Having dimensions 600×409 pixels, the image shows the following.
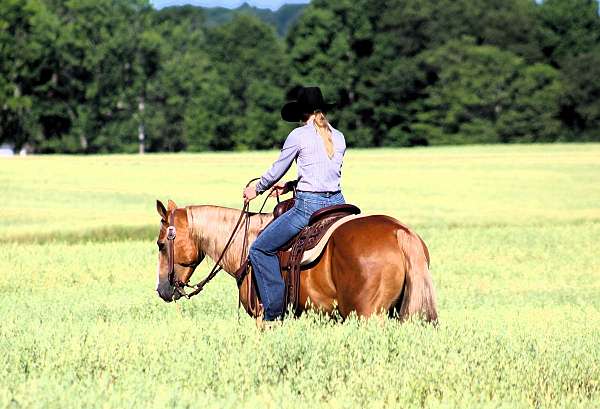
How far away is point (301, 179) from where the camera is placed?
946cm

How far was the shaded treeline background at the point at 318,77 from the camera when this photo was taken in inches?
3583

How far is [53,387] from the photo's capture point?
6.84 meters

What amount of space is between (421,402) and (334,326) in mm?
1360

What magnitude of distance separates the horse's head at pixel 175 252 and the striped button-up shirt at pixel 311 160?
1090 mm

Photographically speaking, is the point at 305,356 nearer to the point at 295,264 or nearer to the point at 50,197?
the point at 295,264

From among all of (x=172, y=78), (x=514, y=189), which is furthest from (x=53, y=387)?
(x=172, y=78)

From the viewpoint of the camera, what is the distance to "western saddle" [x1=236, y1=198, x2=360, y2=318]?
9109 mm

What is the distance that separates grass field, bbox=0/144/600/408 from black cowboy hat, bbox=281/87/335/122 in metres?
1.73

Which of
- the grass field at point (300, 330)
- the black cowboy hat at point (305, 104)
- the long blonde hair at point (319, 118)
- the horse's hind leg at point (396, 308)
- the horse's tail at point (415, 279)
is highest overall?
the black cowboy hat at point (305, 104)

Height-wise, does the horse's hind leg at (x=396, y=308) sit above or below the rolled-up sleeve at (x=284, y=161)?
below

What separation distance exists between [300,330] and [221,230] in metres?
1.91

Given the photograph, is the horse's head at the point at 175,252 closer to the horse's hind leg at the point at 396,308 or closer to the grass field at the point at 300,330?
the grass field at the point at 300,330

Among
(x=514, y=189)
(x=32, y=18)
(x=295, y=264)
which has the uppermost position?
(x=32, y=18)

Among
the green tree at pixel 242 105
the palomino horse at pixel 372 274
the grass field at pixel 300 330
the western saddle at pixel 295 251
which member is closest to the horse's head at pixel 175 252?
the grass field at pixel 300 330
